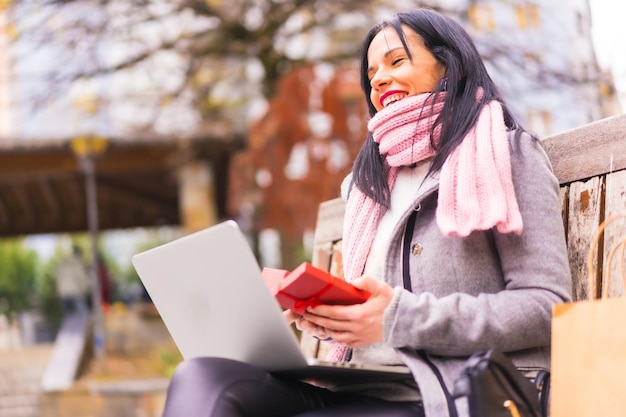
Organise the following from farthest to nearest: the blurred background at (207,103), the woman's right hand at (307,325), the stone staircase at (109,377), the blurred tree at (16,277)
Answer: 1. the blurred tree at (16,277)
2. the stone staircase at (109,377)
3. the blurred background at (207,103)
4. the woman's right hand at (307,325)

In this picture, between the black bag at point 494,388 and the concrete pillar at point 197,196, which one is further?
the concrete pillar at point 197,196

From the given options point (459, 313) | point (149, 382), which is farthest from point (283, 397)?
point (149, 382)

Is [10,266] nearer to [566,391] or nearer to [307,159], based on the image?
[307,159]

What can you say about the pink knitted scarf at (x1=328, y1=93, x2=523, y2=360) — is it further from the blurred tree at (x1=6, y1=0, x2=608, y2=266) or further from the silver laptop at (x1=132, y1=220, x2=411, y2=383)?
the blurred tree at (x1=6, y1=0, x2=608, y2=266)

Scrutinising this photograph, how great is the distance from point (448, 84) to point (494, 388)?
2.65 ft

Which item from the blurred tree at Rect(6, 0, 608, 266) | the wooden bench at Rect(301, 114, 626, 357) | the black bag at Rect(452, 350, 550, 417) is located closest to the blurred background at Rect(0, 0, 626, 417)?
the blurred tree at Rect(6, 0, 608, 266)

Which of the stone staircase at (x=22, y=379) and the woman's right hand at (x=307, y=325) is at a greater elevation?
the woman's right hand at (x=307, y=325)

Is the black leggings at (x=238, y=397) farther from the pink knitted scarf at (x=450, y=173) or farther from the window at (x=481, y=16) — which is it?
the window at (x=481, y=16)

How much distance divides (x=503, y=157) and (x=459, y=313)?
13.9 inches

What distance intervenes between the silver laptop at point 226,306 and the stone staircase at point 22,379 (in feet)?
31.0

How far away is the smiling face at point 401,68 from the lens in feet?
6.99

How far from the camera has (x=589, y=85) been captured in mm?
7574

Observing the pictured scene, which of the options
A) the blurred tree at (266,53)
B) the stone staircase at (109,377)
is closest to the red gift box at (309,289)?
the blurred tree at (266,53)

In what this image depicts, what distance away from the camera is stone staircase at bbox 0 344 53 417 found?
11881mm
